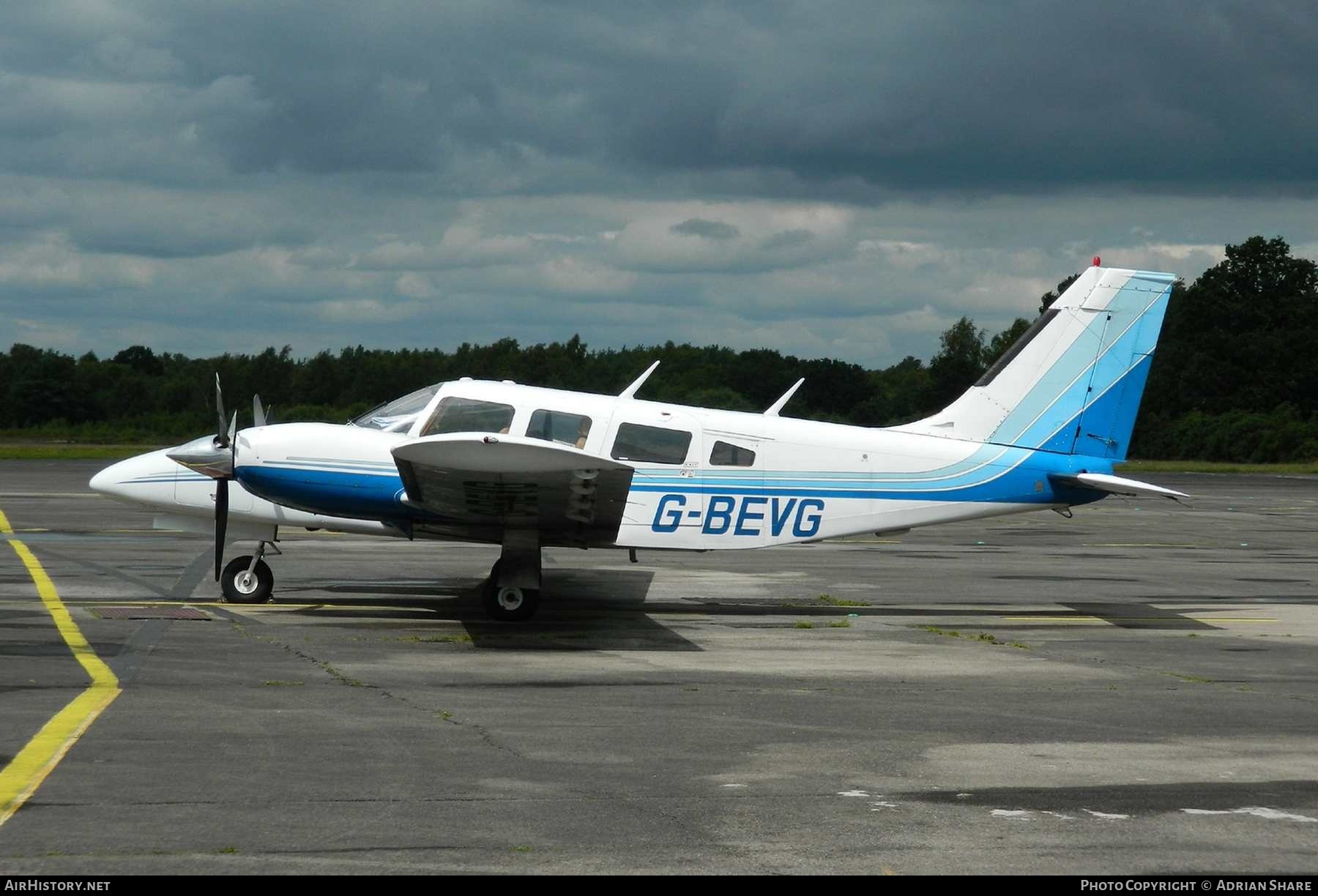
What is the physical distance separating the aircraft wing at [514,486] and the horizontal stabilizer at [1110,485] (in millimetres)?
Answer: 5258

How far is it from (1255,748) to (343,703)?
614cm

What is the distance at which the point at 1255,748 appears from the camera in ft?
27.3

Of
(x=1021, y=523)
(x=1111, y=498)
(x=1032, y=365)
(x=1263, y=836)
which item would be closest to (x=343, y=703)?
(x=1263, y=836)

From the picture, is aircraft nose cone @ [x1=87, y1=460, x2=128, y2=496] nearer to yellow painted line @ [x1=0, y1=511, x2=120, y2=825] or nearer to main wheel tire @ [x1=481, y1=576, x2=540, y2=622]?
yellow painted line @ [x1=0, y1=511, x2=120, y2=825]

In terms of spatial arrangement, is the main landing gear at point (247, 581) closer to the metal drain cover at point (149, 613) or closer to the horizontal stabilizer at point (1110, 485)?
the metal drain cover at point (149, 613)

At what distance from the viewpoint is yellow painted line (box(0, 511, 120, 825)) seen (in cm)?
663

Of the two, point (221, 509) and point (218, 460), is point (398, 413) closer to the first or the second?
point (218, 460)

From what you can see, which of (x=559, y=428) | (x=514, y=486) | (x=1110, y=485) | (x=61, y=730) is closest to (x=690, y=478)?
(x=559, y=428)

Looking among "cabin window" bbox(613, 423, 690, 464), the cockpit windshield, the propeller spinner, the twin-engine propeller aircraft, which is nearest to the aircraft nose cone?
the twin-engine propeller aircraft

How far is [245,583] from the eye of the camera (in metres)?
14.1

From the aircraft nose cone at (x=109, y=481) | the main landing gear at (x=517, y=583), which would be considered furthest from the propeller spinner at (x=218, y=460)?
the main landing gear at (x=517, y=583)

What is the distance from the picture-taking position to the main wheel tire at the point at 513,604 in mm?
13430

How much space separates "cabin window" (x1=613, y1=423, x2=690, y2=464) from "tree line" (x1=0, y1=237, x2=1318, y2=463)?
30.6 m

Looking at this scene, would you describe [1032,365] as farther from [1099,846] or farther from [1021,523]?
[1021,523]
